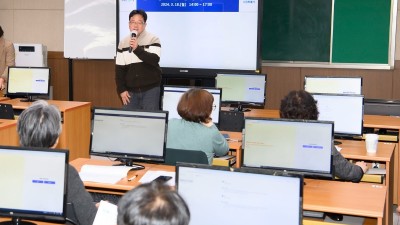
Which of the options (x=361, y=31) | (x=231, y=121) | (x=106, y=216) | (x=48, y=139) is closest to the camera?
(x=106, y=216)

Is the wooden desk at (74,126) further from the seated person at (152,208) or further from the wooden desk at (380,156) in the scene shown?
the seated person at (152,208)

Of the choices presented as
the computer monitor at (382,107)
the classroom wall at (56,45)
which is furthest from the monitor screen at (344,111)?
the classroom wall at (56,45)

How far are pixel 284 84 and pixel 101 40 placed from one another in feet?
8.76

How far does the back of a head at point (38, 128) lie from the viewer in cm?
294

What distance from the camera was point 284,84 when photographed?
28.0ft

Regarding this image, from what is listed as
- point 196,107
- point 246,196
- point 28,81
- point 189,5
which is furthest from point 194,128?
point 189,5

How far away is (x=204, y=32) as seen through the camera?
8.26 metres

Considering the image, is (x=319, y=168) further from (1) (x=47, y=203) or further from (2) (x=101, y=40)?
(2) (x=101, y=40)

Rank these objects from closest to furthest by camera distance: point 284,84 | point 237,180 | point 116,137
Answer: point 237,180, point 116,137, point 284,84

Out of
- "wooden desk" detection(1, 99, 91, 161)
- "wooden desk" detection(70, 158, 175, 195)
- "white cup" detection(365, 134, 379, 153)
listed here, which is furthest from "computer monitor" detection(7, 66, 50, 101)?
"white cup" detection(365, 134, 379, 153)

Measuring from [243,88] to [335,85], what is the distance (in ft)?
3.53

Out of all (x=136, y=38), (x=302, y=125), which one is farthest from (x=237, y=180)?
(x=136, y=38)

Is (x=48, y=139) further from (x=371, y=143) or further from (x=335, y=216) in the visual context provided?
(x=371, y=143)

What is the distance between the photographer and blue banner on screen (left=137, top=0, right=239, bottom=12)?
8047 millimetres
